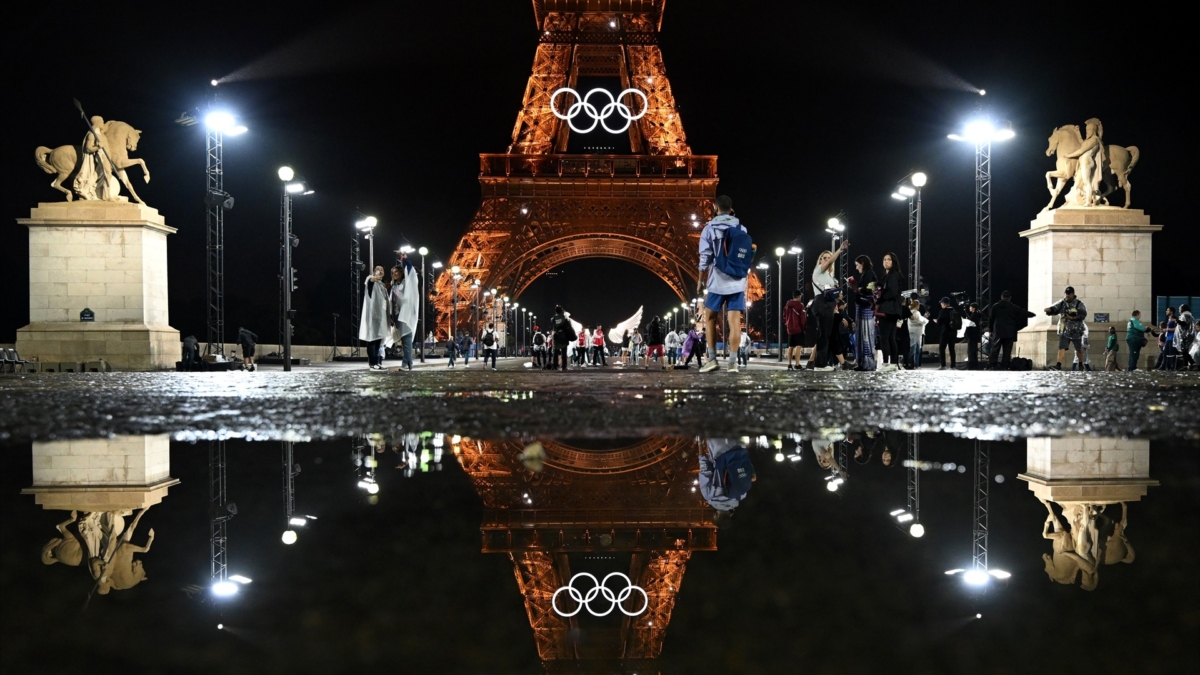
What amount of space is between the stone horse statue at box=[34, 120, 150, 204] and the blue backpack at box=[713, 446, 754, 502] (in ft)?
63.2

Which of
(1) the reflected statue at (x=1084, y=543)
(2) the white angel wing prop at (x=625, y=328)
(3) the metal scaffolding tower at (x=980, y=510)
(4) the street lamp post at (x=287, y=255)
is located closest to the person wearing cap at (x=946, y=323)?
(4) the street lamp post at (x=287, y=255)

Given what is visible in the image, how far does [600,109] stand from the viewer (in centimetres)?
5322

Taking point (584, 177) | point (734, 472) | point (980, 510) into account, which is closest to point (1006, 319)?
point (734, 472)

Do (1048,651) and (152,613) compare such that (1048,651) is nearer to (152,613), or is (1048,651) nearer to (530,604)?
(530,604)

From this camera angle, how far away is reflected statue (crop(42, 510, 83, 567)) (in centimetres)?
130

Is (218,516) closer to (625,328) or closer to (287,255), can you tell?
(287,255)

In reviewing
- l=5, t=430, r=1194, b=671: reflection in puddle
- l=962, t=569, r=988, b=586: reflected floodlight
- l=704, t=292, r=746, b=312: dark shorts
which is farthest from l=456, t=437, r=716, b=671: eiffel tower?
l=704, t=292, r=746, b=312: dark shorts

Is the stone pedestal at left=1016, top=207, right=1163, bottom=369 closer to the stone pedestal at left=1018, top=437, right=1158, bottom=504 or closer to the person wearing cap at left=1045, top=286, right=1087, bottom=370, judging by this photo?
the person wearing cap at left=1045, top=286, right=1087, bottom=370

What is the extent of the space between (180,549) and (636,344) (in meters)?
34.8

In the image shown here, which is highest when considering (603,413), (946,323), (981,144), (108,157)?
(981,144)

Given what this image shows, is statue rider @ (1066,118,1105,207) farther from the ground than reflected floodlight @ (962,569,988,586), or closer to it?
farther from the ground

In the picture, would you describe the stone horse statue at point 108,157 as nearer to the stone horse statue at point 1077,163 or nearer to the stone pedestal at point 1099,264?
the stone pedestal at point 1099,264

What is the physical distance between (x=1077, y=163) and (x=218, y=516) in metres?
22.3

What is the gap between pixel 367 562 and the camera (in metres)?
1.31
